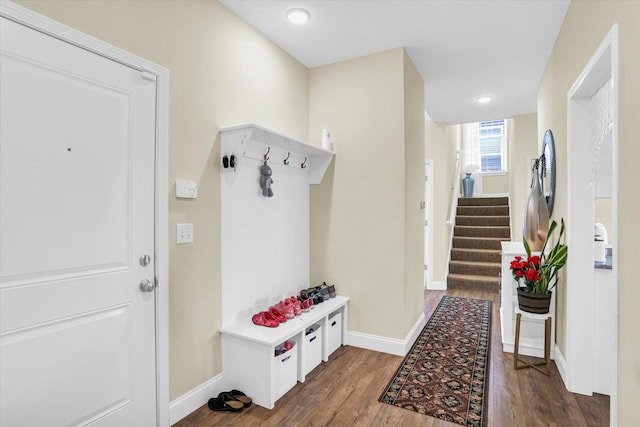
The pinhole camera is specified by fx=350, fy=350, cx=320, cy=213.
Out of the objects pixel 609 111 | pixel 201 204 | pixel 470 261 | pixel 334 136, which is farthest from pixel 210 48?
pixel 470 261

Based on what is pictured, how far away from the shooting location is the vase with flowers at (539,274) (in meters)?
2.53

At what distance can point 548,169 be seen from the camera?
120 inches

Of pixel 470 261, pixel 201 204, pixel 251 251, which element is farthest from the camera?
pixel 470 261

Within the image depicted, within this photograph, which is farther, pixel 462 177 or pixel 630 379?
Answer: pixel 462 177

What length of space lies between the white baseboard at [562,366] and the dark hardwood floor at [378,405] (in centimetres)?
3

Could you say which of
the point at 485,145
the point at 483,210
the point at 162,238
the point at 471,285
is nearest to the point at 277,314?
the point at 162,238

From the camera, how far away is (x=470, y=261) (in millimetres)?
5828

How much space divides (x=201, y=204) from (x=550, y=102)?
3042mm

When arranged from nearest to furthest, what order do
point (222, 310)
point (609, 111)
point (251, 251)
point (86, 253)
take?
point (86, 253) < point (609, 111) < point (222, 310) < point (251, 251)

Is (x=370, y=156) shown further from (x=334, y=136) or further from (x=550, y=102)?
(x=550, y=102)

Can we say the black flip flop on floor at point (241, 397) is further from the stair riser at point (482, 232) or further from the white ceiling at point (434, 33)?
the stair riser at point (482, 232)

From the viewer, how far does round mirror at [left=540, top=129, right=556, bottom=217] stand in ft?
9.43

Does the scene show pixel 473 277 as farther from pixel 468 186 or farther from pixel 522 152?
pixel 468 186

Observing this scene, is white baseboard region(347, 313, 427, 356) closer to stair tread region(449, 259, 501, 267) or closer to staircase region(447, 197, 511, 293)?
staircase region(447, 197, 511, 293)
